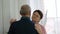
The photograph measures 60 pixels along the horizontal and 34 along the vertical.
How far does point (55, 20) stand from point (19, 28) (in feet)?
3.52

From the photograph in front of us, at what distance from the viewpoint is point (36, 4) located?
2.29 m

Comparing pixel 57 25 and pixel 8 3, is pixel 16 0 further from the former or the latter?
pixel 57 25

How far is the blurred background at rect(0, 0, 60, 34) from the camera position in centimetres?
223

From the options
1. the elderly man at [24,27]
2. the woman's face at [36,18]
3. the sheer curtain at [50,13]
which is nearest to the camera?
the elderly man at [24,27]

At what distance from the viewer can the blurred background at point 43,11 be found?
2230 millimetres

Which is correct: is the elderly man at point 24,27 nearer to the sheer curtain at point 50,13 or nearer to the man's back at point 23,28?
the man's back at point 23,28

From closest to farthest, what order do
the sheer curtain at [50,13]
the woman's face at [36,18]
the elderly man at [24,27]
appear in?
the elderly man at [24,27] → the woman's face at [36,18] → the sheer curtain at [50,13]

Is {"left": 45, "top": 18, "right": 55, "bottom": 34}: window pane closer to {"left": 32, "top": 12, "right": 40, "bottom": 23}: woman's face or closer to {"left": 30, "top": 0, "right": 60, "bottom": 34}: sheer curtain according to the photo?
{"left": 30, "top": 0, "right": 60, "bottom": 34}: sheer curtain

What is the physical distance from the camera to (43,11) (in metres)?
2.26

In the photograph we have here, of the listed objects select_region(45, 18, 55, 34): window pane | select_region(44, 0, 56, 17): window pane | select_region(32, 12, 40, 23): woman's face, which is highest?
select_region(44, 0, 56, 17): window pane

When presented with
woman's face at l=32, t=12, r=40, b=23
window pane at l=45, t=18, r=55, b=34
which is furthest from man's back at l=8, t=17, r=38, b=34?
window pane at l=45, t=18, r=55, b=34

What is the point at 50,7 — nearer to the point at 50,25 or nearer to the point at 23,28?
the point at 50,25

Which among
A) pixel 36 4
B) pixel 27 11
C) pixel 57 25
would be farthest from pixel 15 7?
pixel 27 11

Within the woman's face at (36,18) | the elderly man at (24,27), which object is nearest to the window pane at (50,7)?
the woman's face at (36,18)
